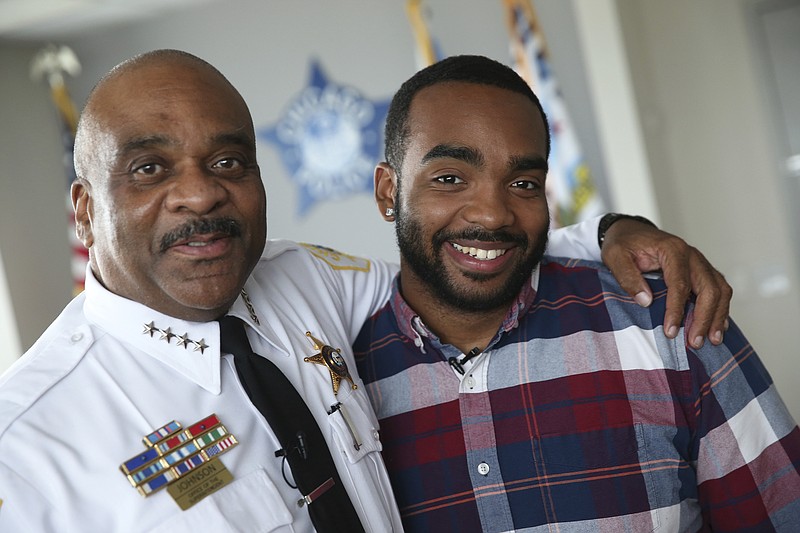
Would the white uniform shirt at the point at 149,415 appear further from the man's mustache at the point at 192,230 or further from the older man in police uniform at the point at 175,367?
the man's mustache at the point at 192,230

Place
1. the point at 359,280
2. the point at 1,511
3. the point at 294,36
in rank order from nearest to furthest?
the point at 1,511, the point at 359,280, the point at 294,36

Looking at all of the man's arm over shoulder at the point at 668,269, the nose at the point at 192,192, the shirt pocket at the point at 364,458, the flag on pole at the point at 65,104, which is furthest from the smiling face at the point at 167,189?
the flag on pole at the point at 65,104

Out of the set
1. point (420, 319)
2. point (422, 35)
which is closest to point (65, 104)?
point (422, 35)

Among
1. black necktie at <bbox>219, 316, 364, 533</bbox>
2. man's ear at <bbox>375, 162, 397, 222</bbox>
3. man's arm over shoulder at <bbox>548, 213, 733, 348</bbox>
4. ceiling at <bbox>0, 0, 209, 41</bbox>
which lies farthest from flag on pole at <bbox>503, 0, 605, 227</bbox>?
black necktie at <bbox>219, 316, 364, 533</bbox>

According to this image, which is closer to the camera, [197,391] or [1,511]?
[1,511]

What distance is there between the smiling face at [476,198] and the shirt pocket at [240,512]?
527 millimetres

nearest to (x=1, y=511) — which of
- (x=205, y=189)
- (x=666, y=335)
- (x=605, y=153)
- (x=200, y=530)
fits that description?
(x=200, y=530)

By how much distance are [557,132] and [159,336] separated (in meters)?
2.89

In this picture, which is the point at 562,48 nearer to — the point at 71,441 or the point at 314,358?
the point at 314,358

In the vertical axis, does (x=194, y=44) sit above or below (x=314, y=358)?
above

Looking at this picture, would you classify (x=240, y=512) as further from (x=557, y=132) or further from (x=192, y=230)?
(x=557, y=132)

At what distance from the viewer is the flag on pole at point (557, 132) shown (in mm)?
3836

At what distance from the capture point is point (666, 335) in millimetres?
1429

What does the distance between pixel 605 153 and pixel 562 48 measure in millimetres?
646
